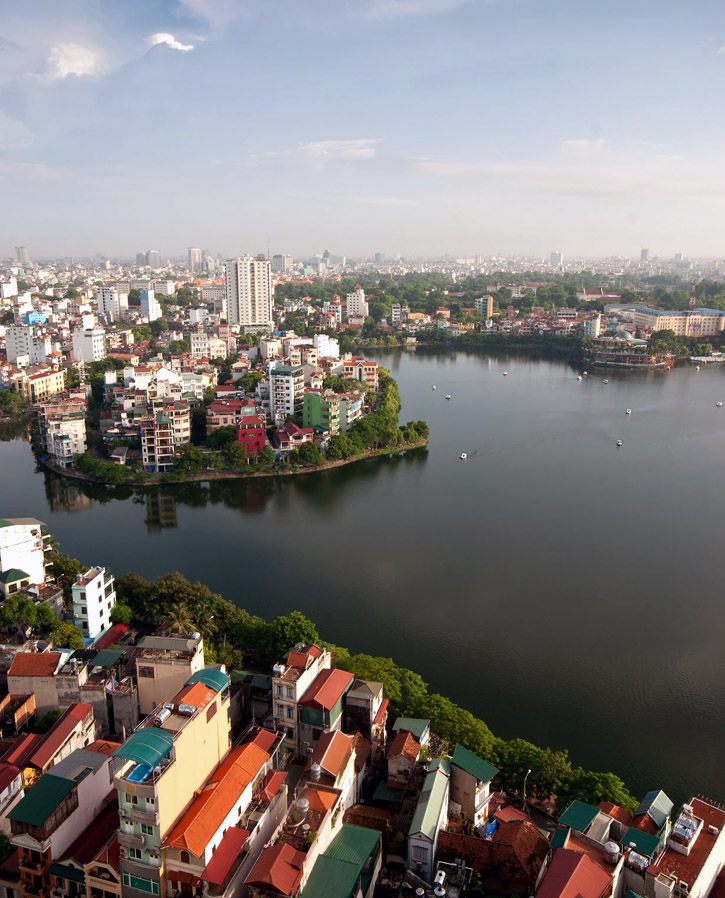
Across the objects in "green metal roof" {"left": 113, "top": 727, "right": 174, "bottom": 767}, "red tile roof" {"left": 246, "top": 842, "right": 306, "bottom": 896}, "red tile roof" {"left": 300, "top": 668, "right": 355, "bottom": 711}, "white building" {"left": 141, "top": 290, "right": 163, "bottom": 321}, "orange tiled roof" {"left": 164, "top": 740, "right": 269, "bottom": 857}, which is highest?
"white building" {"left": 141, "top": 290, "right": 163, "bottom": 321}

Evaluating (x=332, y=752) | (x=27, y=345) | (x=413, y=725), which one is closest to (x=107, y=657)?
(x=332, y=752)

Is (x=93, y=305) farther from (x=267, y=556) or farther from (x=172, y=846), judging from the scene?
(x=172, y=846)

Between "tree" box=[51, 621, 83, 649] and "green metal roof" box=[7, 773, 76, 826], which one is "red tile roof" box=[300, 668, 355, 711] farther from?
"tree" box=[51, 621, 83, 649]

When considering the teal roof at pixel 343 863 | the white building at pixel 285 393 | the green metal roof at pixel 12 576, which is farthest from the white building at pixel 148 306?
the teal roof at pixel 343 863

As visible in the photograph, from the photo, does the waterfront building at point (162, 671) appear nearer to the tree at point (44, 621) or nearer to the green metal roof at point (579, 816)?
the tree at point (44, 621)

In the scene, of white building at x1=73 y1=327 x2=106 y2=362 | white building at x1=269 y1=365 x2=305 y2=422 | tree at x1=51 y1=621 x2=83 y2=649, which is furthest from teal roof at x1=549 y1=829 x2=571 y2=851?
white building at x1=73 y1=327 x2=106 y2=362

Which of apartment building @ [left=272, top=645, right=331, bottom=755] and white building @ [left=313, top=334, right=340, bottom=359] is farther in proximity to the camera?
white building @ [left=313, top=334, right=340, bottom=359]
